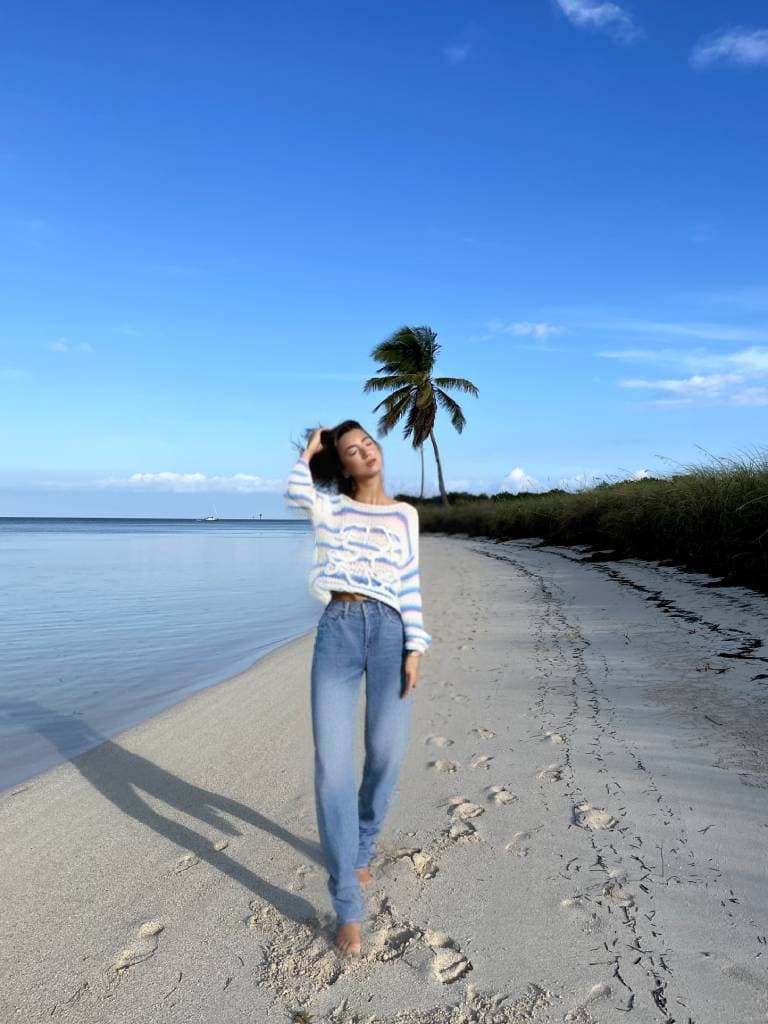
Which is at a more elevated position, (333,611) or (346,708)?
(333,611)

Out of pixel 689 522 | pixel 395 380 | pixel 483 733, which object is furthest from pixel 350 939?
pixel 395 380

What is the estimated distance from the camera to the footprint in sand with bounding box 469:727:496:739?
489 centimetres

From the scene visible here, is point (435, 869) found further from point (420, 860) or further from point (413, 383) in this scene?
point (413, 383)

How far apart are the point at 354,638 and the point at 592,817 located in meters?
1.76

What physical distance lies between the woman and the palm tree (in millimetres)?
38166

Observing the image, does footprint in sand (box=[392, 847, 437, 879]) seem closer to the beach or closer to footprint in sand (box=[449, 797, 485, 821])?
the beach

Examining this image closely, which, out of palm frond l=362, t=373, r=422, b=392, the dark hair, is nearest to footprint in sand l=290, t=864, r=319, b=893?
the dark hair

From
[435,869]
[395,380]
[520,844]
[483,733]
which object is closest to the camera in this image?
[435,869]

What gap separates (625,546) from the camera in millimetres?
17266

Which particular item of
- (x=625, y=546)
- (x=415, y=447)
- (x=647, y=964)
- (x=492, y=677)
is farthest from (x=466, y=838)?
(x=415, y=447)

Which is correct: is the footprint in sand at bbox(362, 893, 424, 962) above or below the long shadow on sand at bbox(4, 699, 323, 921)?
above

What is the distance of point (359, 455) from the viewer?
2762 mm

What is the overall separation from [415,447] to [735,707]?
38704mm

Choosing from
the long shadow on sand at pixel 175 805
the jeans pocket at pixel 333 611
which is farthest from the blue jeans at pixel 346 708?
the long shadow on sand at pixel 175 805
